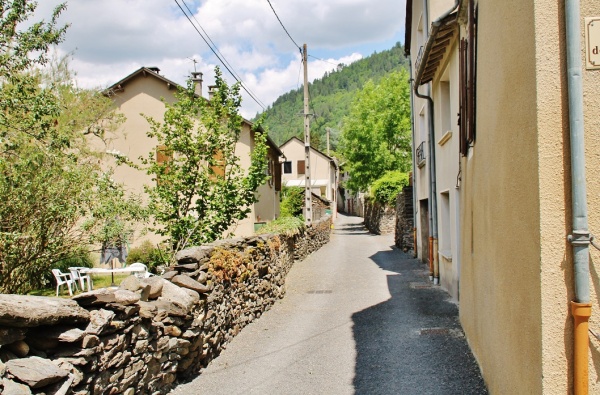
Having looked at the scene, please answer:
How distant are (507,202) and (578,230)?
2.94 ft

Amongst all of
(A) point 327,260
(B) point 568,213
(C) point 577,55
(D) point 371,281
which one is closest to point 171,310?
(B) point 568,213

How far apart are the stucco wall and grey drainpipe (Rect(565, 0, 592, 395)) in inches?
7.8

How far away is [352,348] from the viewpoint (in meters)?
7.35

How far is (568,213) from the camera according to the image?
9.93 ft

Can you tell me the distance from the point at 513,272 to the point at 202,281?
14.9 ft

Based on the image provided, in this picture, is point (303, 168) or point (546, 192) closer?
point (546, 192)

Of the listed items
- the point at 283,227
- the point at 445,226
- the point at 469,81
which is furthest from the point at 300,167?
the point at 469,81

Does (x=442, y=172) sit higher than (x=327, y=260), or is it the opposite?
(x=442, y=172)

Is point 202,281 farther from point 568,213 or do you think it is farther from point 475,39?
point 568,213

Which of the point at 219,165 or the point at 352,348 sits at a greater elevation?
the point at 219,165

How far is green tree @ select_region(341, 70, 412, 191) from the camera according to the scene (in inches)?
1283

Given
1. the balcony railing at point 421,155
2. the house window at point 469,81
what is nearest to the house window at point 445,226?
the balcony railing at point 421,155

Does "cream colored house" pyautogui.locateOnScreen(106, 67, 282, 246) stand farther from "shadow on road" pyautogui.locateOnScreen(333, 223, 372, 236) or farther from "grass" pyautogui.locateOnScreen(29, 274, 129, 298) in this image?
"shadow on road" pyautogui.locateOnScreen(333, 223, 372, 236)

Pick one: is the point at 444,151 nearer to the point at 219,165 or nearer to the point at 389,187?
the point at 219,165
